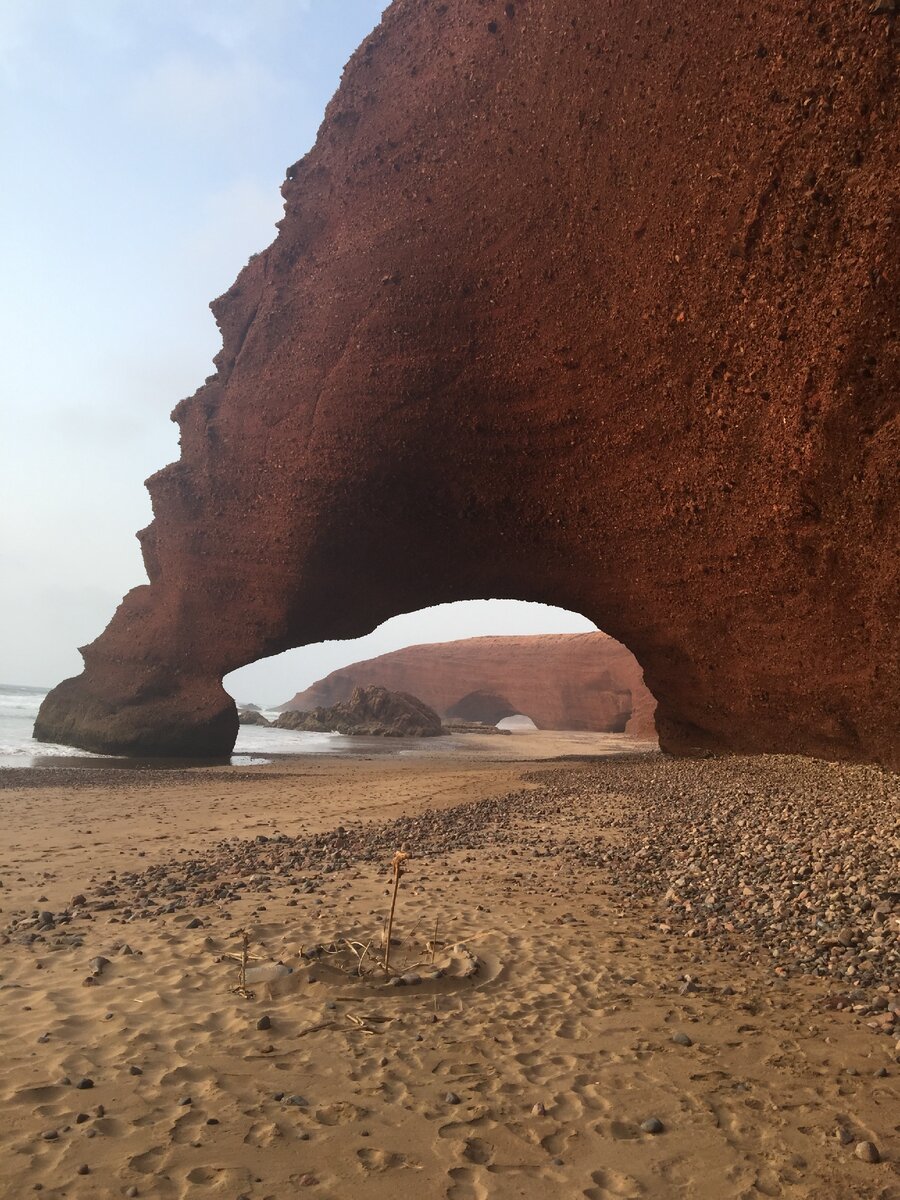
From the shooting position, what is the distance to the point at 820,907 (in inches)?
153

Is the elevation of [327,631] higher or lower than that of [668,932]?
higher

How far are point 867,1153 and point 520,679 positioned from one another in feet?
159

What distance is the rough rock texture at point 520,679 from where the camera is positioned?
4356 cm

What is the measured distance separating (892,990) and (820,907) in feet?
2.99

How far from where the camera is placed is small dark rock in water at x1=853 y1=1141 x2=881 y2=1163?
6.54 ft

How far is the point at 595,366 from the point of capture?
9.91m

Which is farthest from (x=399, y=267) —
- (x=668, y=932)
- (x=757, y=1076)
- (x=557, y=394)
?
(x=757, y=1076)

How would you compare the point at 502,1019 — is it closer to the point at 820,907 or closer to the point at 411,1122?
the point at 411,1122

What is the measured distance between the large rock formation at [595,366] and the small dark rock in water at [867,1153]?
6849 mm

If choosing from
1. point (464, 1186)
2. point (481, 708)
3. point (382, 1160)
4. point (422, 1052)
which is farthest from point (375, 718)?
point (464, 1186)

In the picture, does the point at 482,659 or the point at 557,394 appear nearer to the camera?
the point at 557,394

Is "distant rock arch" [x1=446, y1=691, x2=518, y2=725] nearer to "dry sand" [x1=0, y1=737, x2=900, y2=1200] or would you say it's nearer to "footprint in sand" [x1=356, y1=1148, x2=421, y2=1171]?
"dry sand" [x1=0, y1=737, x2=900, y2=1200]

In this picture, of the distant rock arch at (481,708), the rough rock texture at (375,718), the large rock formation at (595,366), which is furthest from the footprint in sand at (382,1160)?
the distant rock arch at (481,708)

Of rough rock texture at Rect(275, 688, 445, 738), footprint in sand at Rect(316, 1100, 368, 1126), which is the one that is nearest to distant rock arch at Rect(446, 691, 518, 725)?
rough rock texture at Rect(275, 688, 445, 738)
